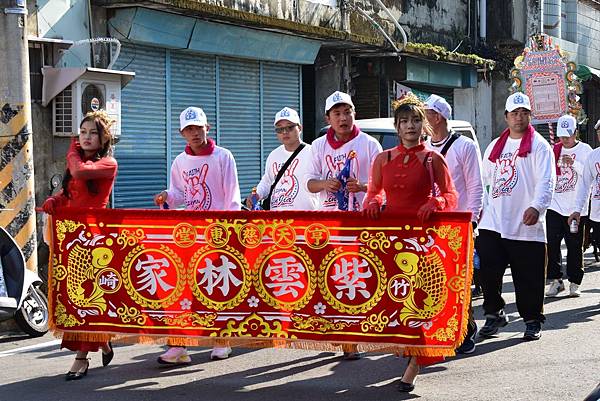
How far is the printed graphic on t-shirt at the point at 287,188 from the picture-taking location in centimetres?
947

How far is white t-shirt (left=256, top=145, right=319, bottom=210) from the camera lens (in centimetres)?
925

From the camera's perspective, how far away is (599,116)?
34.5 meters

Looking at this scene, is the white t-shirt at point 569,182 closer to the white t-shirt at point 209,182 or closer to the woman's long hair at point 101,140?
the white t-shirt at point 209,182

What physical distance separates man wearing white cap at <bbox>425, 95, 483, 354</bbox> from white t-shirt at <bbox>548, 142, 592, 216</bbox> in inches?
155

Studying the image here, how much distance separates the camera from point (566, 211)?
1236 cm

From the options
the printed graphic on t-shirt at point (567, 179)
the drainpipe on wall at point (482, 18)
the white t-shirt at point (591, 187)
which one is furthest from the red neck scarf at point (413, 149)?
the drainpipe on wall at point (482, 18)

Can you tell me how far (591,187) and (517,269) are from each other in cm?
348

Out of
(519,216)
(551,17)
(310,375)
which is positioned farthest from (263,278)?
(551,17)

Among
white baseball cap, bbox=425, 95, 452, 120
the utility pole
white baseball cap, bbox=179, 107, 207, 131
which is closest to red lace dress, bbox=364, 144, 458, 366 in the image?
white baseball cap, bbox=425, 95, 452, 120

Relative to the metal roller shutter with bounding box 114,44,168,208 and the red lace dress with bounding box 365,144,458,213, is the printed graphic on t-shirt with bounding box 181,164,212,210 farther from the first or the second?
the metal roller shutter with bounding box 114,44,168,208

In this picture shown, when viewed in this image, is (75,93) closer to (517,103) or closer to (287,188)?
(287,188)

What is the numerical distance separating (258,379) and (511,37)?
19871 mm

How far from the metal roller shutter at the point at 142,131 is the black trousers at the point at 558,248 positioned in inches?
215

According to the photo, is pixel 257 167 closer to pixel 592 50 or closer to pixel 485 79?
pixel 485 79
